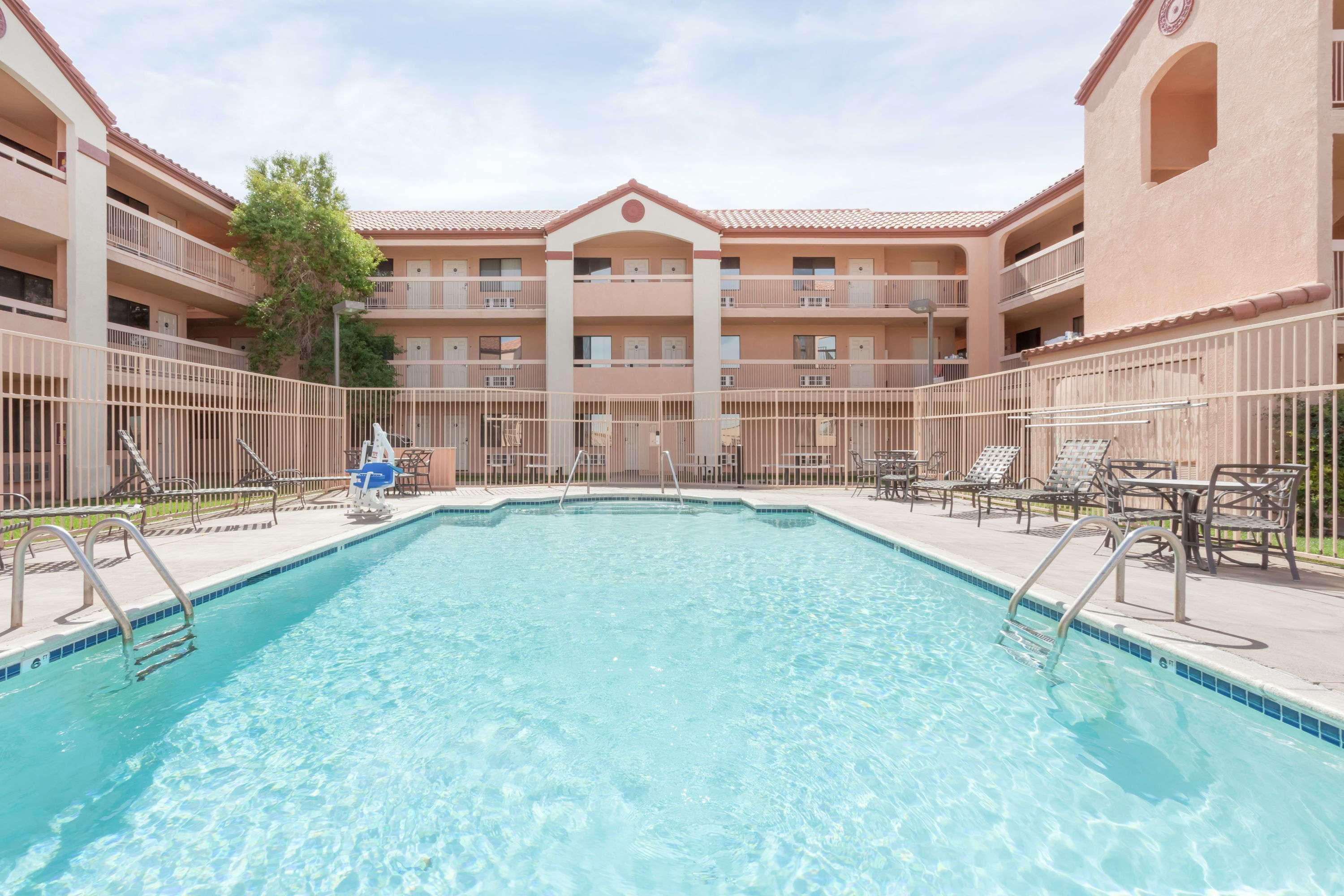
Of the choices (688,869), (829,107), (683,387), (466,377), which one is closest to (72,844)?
(688,869)

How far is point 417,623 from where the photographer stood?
4.98 m

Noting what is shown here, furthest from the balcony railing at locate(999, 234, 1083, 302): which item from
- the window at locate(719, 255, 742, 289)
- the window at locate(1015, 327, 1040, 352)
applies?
the window at locate(719, 255, 742, 289)

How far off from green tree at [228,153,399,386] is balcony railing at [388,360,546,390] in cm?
286

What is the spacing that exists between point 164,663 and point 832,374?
21.6 m

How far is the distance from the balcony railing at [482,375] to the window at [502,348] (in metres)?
1.05

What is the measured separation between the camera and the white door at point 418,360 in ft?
74.1

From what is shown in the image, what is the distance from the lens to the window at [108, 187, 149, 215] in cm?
1752

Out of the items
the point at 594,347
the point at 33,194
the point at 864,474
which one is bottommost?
the point at 864,474

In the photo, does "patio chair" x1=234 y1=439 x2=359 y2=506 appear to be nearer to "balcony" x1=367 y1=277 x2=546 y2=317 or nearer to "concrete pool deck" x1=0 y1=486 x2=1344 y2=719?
"concrete pool deck" x1=0 y1=486 x2=1344 y2=719

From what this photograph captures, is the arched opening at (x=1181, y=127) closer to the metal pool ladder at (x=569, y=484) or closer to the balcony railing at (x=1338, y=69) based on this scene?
the balcony railing at (x=1338, y=69)

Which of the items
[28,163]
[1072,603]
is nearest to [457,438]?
[28,163]

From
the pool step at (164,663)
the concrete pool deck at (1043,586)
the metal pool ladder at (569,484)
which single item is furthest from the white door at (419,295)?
the pool step at (164,663)

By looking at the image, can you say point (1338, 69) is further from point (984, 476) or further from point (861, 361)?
point (861, 361)

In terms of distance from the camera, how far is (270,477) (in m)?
10.5
